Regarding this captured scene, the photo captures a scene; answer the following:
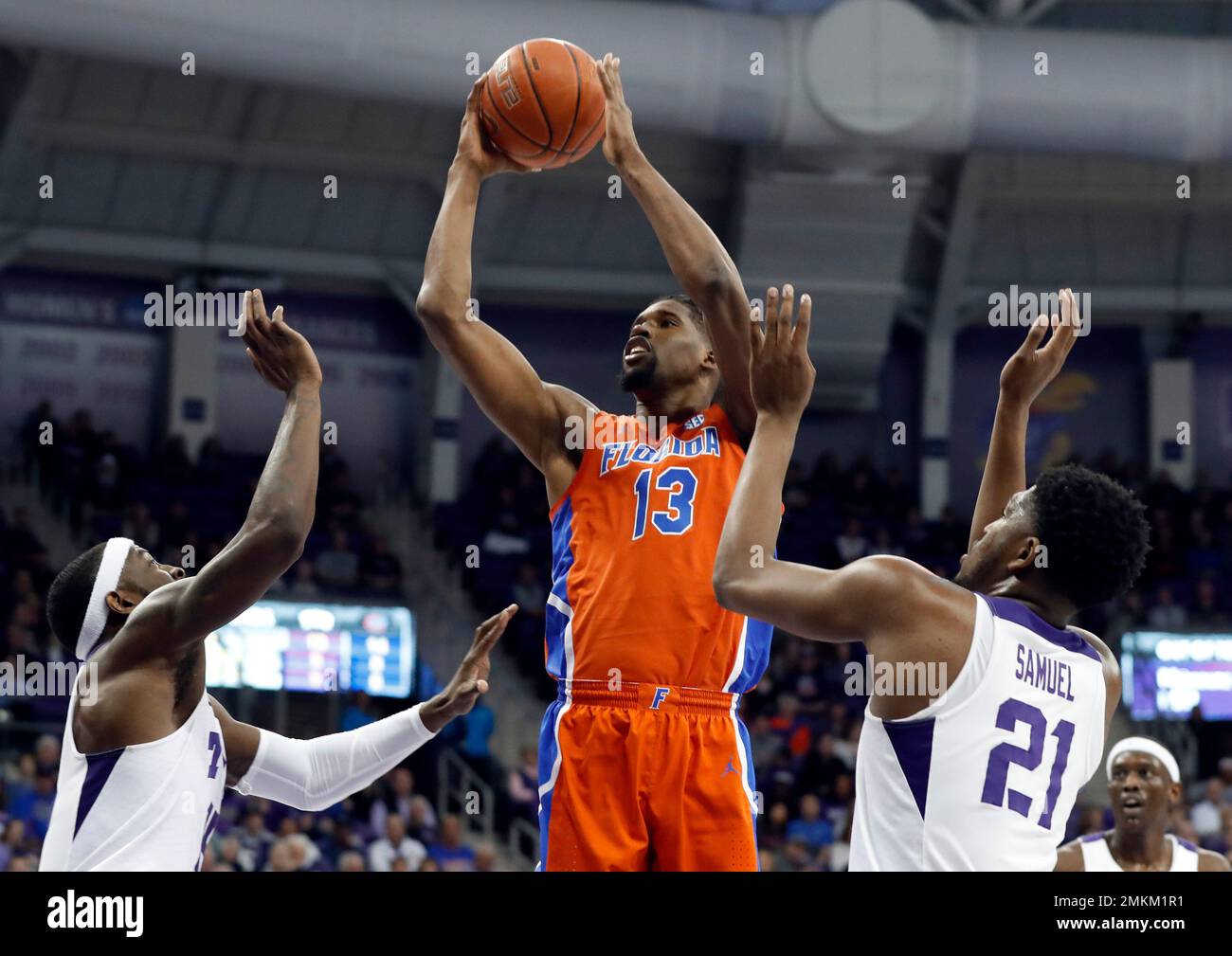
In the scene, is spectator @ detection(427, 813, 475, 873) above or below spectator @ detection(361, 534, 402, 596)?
below

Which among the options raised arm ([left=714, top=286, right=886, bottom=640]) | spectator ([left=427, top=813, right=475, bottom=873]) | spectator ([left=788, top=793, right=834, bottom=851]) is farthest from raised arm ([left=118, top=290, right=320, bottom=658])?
spectator ([left=788, top=793, right=834, bottom=851])

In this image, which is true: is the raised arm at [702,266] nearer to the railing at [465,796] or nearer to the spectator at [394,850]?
the spectator at [394,850]

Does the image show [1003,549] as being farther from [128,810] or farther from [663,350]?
[128,810]

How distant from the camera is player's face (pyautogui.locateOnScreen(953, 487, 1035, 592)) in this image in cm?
337

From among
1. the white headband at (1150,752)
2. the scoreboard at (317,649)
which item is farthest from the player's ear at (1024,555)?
the scoreboard at (317,649)

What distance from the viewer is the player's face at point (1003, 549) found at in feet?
11.1

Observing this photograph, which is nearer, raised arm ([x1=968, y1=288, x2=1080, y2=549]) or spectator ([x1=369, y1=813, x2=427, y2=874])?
raised arm ([x1=968, y1=288, x2=1080, y2=549])

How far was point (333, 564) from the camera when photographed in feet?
52.4

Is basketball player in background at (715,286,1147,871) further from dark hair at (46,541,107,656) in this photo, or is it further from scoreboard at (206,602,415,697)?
scoreboard at (206,602,415,697)

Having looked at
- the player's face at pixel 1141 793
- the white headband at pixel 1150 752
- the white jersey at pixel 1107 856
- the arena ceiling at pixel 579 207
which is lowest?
the white jersey at pixel 1107 856

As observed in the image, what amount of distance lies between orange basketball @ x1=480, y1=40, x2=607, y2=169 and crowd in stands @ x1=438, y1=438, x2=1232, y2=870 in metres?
9.04

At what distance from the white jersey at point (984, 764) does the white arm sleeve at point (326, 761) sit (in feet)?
5.29

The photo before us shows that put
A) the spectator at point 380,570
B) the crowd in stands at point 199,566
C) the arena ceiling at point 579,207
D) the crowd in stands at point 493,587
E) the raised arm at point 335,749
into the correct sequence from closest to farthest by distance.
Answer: the raised arm at point 335,749, the crowd in stands at point 199,566, the crowd in stands at point 493,587, the spectator at point 380,570, the arena ceiling at point 579,207
